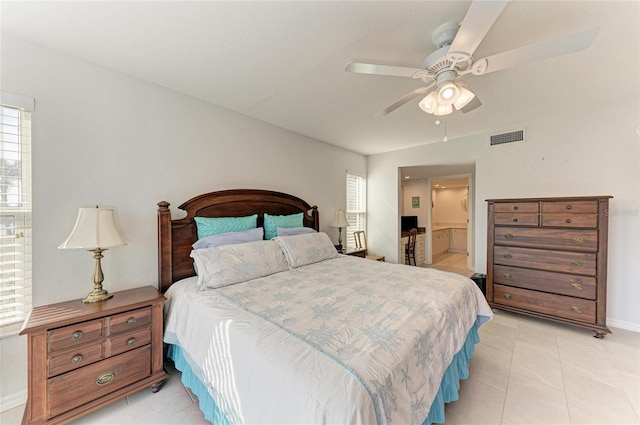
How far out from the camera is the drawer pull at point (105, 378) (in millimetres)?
1564

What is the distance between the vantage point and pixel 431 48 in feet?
5.57

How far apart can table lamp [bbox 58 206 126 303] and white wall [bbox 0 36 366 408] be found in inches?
8.0

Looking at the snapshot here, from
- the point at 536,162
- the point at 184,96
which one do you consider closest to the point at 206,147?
the point at 184,96

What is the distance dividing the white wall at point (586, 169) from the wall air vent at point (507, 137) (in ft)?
0.22

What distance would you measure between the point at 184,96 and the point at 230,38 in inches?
43.2

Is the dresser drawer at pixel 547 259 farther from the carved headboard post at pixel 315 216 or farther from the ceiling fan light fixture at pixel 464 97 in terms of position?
the carved headboard post at pixel 315 216

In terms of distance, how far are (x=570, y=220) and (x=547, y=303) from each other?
3.14ft

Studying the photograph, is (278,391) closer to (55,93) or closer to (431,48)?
(431,48)

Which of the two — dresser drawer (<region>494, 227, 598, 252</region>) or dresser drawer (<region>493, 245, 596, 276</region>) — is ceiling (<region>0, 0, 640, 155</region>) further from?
dresser drawer (<region>493, 245, 596, 276</region>)

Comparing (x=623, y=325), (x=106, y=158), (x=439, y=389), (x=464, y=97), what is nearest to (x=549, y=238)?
(x=623, y=325)

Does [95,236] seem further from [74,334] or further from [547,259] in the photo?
[547,259]

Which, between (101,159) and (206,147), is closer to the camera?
(101,159)

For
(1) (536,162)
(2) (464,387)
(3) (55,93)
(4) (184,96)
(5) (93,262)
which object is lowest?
(2) (464,387)

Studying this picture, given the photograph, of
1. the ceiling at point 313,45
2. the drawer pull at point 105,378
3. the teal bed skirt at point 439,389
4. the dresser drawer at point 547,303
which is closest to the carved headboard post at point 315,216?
the ceiling at point 313,45
